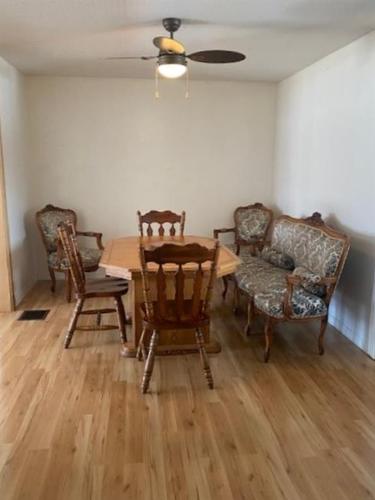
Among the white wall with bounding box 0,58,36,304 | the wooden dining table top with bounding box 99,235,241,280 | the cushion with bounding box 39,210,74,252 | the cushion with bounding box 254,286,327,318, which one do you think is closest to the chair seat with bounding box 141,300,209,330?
the wooden dining table top with bounding box 99,235,241,280

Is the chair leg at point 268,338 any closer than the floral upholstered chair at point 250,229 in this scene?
Yes

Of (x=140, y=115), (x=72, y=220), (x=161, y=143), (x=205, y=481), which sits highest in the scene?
(x=140, y=115)

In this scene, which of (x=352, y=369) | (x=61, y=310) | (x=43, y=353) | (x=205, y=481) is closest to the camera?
(x=205, y=481)

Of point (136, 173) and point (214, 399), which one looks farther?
point (136, 173)

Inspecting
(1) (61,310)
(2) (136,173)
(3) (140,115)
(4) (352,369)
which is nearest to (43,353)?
(1) (61,310)

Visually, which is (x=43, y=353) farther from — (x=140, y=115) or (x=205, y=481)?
(x=140, y=115)

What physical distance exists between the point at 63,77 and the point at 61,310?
256 cm

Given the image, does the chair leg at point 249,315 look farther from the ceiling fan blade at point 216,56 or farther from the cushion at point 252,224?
the ceiling fan blade at point 216,56

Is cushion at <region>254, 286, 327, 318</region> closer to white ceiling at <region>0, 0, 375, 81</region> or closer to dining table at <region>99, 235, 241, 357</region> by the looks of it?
dining table at <region>99, 235, 241, 357</region>

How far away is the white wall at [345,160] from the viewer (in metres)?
3.18

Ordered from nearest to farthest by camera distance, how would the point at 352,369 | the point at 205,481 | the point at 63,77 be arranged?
1. the point at 205,481
2. the point at 352,369
3. the point at 63,77

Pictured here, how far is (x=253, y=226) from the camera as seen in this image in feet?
16.3

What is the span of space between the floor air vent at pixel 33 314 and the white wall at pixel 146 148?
1.10 metres

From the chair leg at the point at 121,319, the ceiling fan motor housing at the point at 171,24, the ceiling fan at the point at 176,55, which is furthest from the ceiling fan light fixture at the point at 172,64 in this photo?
the chair leg at the point at 121,319
